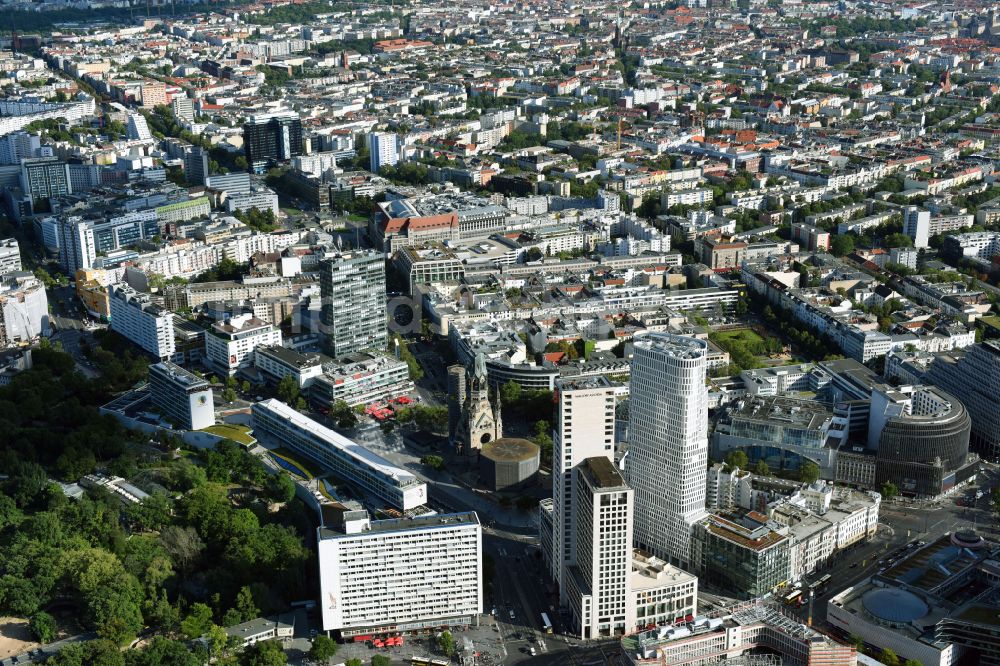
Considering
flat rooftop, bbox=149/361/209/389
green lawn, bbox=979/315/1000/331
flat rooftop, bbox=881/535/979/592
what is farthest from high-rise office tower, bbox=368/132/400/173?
flat rooftop, bbox=881/535/979/592

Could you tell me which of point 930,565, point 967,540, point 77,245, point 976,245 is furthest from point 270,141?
point 930,565

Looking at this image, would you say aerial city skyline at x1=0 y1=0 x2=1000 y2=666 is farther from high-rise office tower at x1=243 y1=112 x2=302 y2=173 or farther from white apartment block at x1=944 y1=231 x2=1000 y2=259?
high-rise office tower at x1=243 y1=112 x2=302 y2=173

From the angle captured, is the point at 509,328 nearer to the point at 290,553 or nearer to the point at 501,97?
the point at 290,553

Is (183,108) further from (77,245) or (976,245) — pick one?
(976,245)

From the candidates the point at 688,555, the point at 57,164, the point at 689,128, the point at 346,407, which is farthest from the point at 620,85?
the point at 688,555

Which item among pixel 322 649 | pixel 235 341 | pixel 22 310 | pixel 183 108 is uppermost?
pixel 183 108

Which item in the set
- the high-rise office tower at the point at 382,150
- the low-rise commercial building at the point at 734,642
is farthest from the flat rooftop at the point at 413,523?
the high-rise office tower at the point at 382,150

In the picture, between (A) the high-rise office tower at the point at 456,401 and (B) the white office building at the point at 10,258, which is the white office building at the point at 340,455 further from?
(B) the white office building at the point at 10,258
